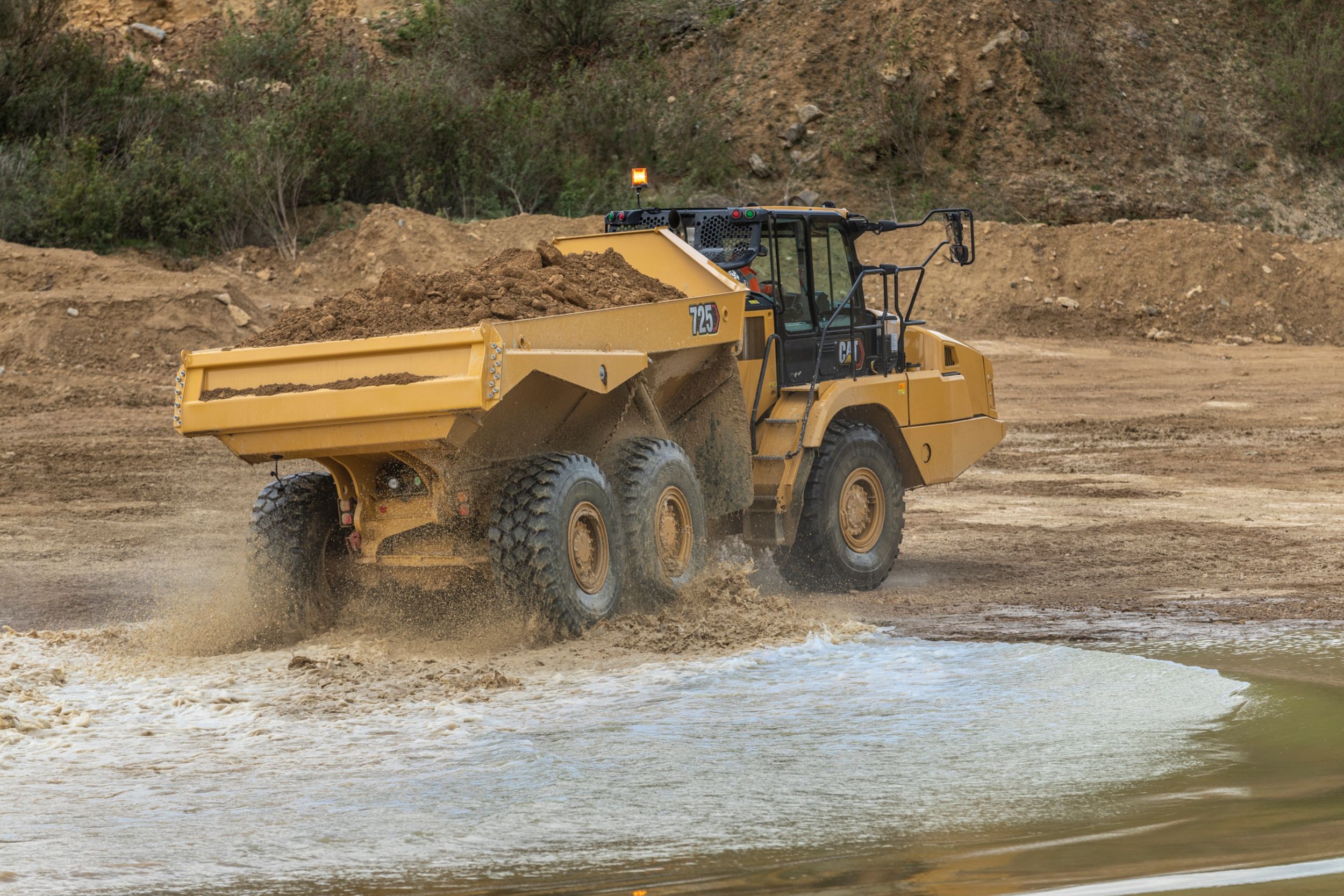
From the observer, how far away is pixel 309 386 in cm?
665

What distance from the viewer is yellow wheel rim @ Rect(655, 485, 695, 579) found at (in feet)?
25.3

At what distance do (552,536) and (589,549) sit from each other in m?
0.45

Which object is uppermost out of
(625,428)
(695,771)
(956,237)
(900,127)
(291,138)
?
(900,127)

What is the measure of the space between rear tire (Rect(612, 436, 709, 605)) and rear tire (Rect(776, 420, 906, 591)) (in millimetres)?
1098

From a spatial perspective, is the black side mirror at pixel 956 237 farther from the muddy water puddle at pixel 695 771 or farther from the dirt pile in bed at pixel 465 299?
the muddy water puddle at pixel 695 771

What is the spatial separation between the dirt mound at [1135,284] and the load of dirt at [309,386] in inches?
669

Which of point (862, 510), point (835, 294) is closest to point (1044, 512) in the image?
point (862, 510)

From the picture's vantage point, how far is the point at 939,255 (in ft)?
78.4

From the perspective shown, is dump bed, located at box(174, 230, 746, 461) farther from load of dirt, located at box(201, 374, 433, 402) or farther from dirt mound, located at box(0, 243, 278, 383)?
dirt mound, located at box(0, 243, 278, 383)

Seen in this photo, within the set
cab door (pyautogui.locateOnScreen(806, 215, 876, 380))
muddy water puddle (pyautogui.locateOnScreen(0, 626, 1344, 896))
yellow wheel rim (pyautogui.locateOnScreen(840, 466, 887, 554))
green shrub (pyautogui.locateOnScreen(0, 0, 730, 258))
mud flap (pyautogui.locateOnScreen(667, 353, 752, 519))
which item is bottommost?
muddy water puddle (pyautogui.locateOnScreen(0, 626, 1344, 896))

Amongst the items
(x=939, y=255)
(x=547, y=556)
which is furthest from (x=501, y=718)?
(x=939, y=255)

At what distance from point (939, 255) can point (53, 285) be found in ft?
42.8

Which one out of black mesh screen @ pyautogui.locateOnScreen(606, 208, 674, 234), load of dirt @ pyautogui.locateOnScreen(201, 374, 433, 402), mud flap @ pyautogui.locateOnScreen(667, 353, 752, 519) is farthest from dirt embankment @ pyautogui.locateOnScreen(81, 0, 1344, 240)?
load of dirt @ pyautogui.locateOnScreen(201, 374, 433, 402)

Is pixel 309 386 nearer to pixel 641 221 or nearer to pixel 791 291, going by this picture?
pixel 641 221
